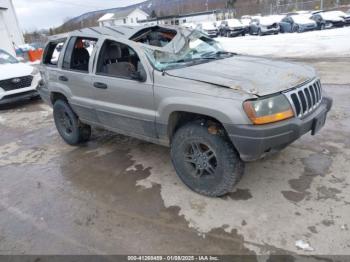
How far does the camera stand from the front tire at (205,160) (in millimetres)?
2951

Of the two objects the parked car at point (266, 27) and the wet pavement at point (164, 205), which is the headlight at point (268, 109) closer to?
the wet pavement at point (164, 205)

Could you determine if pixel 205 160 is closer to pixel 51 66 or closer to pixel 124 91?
pixel 124 91

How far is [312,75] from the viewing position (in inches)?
131

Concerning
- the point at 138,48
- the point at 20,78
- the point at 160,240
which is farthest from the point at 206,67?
the point at 20,78

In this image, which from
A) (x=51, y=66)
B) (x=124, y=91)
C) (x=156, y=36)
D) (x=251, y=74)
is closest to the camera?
(x=251, y=74)

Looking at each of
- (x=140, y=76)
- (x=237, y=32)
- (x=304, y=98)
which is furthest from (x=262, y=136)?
(x=237, y=32)

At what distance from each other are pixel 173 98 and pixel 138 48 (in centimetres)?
86

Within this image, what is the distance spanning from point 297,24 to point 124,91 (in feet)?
64.9

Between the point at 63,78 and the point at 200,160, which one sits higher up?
the point at 63,78

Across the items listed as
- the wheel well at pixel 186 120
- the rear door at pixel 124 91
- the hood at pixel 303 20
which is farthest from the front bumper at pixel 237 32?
the wheel well at pixel 186 120

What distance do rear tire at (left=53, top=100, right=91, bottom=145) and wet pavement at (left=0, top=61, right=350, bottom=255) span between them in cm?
38

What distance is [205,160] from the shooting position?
315cm

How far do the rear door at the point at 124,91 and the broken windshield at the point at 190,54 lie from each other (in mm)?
156

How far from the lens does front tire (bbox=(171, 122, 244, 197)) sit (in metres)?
2.95
